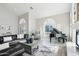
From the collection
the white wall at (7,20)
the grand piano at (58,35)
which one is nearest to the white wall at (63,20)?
the grand piano at (58,35)

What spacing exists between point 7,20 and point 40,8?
0.69m

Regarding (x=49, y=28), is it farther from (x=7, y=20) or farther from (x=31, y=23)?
(x=7, y=20)

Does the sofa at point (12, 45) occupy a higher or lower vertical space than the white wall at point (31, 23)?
lower

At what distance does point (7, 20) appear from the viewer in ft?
6.09

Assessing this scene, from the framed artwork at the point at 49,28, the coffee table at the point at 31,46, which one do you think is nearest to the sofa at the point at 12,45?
the coffee table at the point at 31,46

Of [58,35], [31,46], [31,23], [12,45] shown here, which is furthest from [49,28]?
[12,45]

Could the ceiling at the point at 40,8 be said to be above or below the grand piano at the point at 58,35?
above

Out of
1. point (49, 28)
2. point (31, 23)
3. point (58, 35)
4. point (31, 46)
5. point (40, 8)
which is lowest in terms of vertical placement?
point (31, 46)

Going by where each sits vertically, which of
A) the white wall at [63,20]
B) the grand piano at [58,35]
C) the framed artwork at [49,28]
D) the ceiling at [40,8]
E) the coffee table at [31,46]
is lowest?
the coffee table at [31,46]

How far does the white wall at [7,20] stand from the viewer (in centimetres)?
182

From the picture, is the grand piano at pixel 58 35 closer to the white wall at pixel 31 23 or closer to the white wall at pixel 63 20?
the white wall at pixel 63 20

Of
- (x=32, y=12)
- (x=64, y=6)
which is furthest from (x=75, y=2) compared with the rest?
(x=32, y=12)

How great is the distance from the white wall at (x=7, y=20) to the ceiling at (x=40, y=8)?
3.2 inches

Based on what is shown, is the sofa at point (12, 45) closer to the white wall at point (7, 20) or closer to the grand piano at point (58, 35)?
the white wall at point (7, 20)
